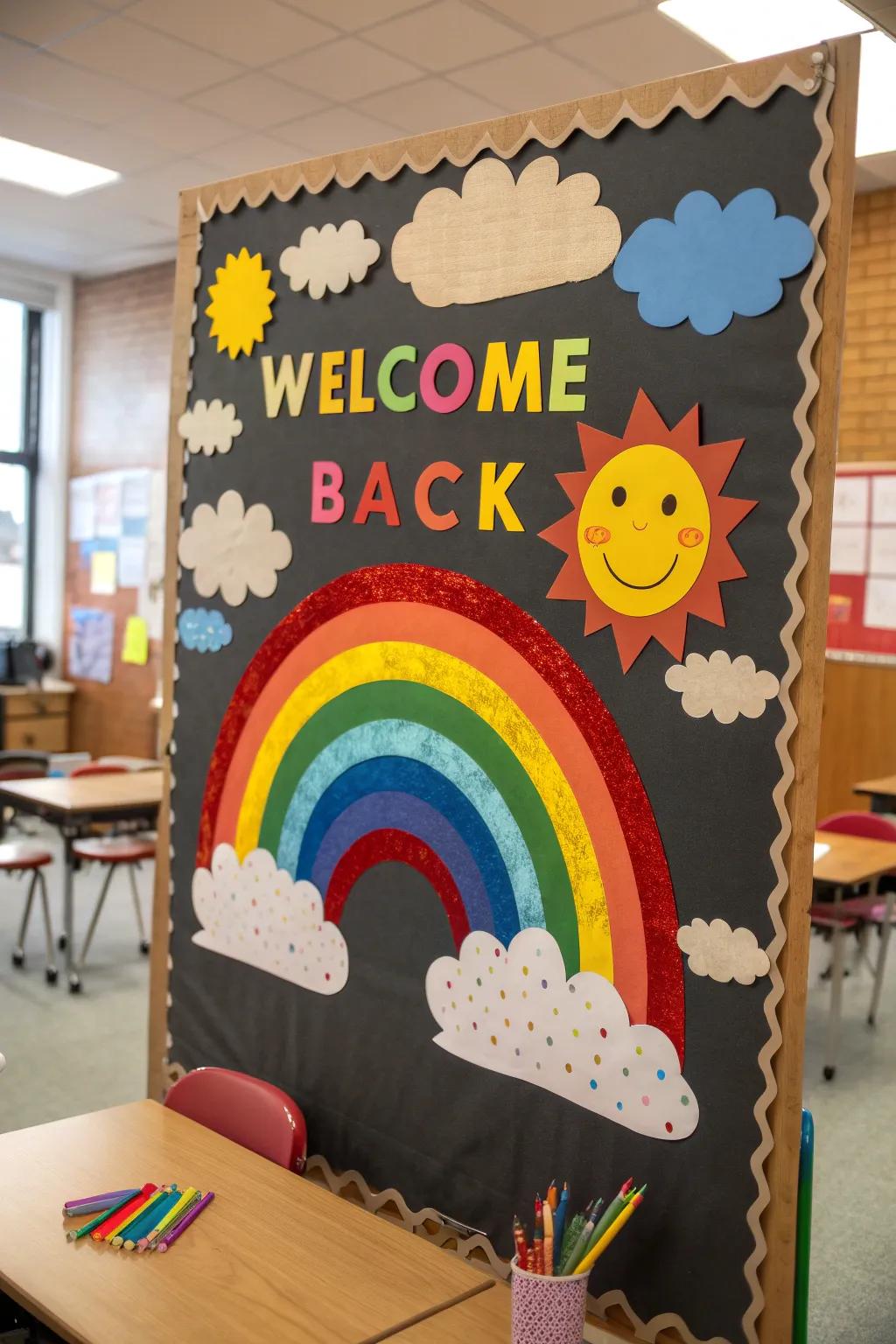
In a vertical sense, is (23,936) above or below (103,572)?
below

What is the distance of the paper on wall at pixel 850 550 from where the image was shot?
21.5ft

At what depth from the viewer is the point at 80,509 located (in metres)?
8.99

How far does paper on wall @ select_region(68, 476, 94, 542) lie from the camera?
890 centimetres

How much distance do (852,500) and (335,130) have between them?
320 centimetres

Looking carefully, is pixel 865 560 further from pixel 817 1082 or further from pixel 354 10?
pixel 354 10

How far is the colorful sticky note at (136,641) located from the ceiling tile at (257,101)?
3701 mm

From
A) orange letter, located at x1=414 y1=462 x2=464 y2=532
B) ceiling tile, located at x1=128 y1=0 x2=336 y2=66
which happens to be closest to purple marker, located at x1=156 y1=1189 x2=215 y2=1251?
orange letter, located at x1=414 y1=462 x2=464 y2=532

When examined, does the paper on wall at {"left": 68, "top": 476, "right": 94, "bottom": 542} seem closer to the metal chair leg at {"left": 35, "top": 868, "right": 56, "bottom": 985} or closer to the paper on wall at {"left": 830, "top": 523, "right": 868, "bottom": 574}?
the metal chair leg at {"left": 35, "top": 868, "right": 56, "bottom": 985}

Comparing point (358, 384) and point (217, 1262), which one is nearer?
point (217, 1262)

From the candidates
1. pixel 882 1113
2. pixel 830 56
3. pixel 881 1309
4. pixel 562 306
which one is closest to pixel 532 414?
pixel 562 306

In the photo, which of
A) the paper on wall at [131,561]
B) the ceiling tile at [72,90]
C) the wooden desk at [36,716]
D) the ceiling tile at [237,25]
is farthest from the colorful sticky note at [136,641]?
the ceiling tile at [237,25]

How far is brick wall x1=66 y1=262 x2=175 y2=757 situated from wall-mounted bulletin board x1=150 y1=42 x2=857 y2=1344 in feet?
18.9

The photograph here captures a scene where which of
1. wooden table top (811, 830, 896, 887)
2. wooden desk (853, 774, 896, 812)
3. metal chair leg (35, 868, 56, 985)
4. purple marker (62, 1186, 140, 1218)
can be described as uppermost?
wooden desk (853, 774, 896, 812)

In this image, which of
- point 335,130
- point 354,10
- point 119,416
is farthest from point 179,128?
point 119,416
